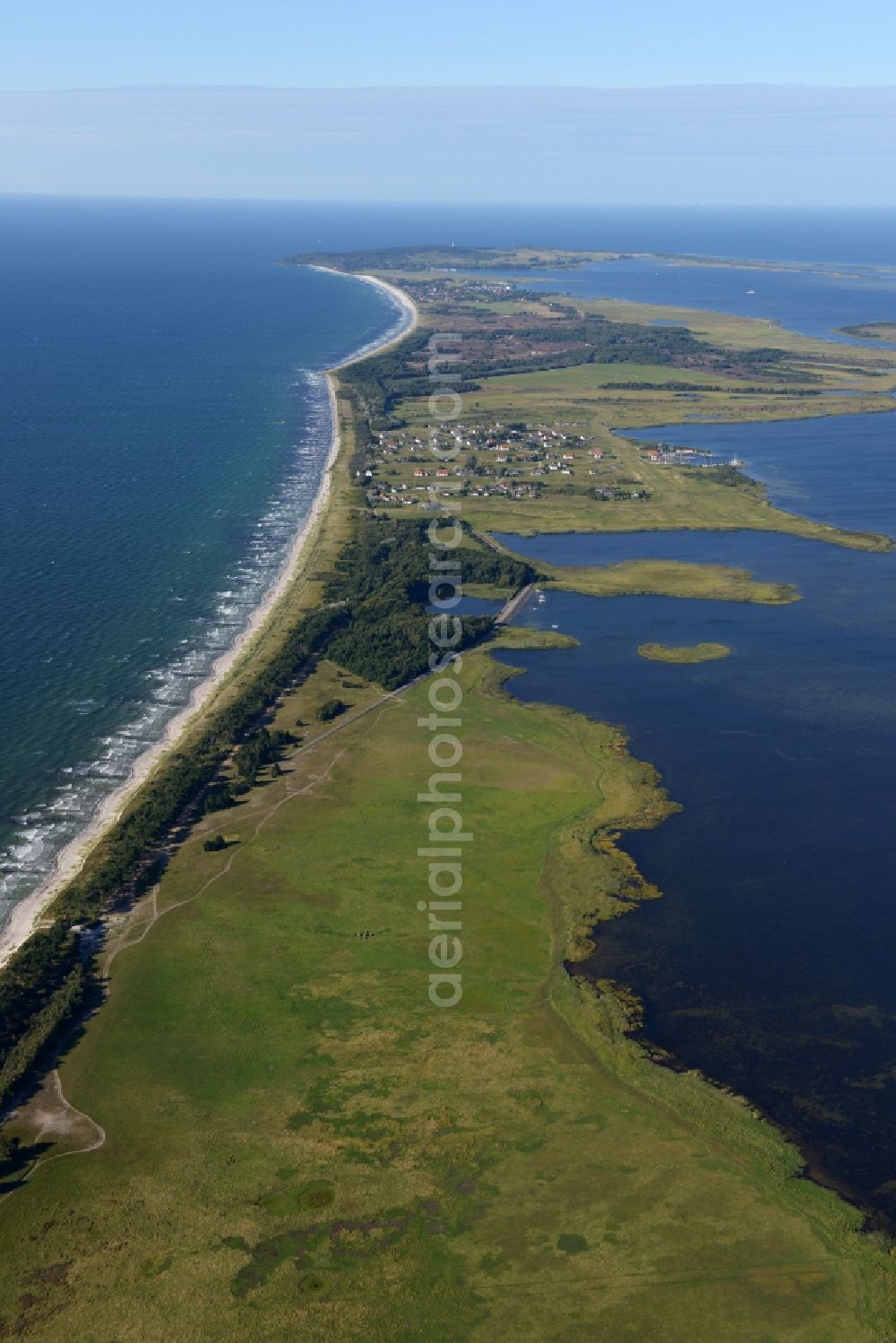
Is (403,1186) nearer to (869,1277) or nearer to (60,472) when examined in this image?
(869,1277)

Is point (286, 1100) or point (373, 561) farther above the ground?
point (373, 561)

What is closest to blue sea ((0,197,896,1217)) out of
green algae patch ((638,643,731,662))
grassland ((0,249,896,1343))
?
green algae patch ((638,643,731,662))

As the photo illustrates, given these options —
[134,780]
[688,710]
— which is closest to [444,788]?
[134,780]

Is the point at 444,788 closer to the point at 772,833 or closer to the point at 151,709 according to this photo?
the point at 772,833

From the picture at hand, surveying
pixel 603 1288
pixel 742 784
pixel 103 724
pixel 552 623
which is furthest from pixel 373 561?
pixel 603 1288

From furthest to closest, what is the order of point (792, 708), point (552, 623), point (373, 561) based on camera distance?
point (373, 561) → point (552, 623) → point (792, 708)

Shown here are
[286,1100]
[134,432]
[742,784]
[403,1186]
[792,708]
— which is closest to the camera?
[403,1186]

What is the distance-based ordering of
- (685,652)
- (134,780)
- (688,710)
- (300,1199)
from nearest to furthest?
(300,1199)
(134,780)
(688,710)
(685,652)

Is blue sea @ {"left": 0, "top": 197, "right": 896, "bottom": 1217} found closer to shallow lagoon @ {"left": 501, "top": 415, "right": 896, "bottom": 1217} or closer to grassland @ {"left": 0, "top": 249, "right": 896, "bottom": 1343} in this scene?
shallow lagoon @ {"left": 501, "top": 415, "right": 896, "bottom": 1217}
